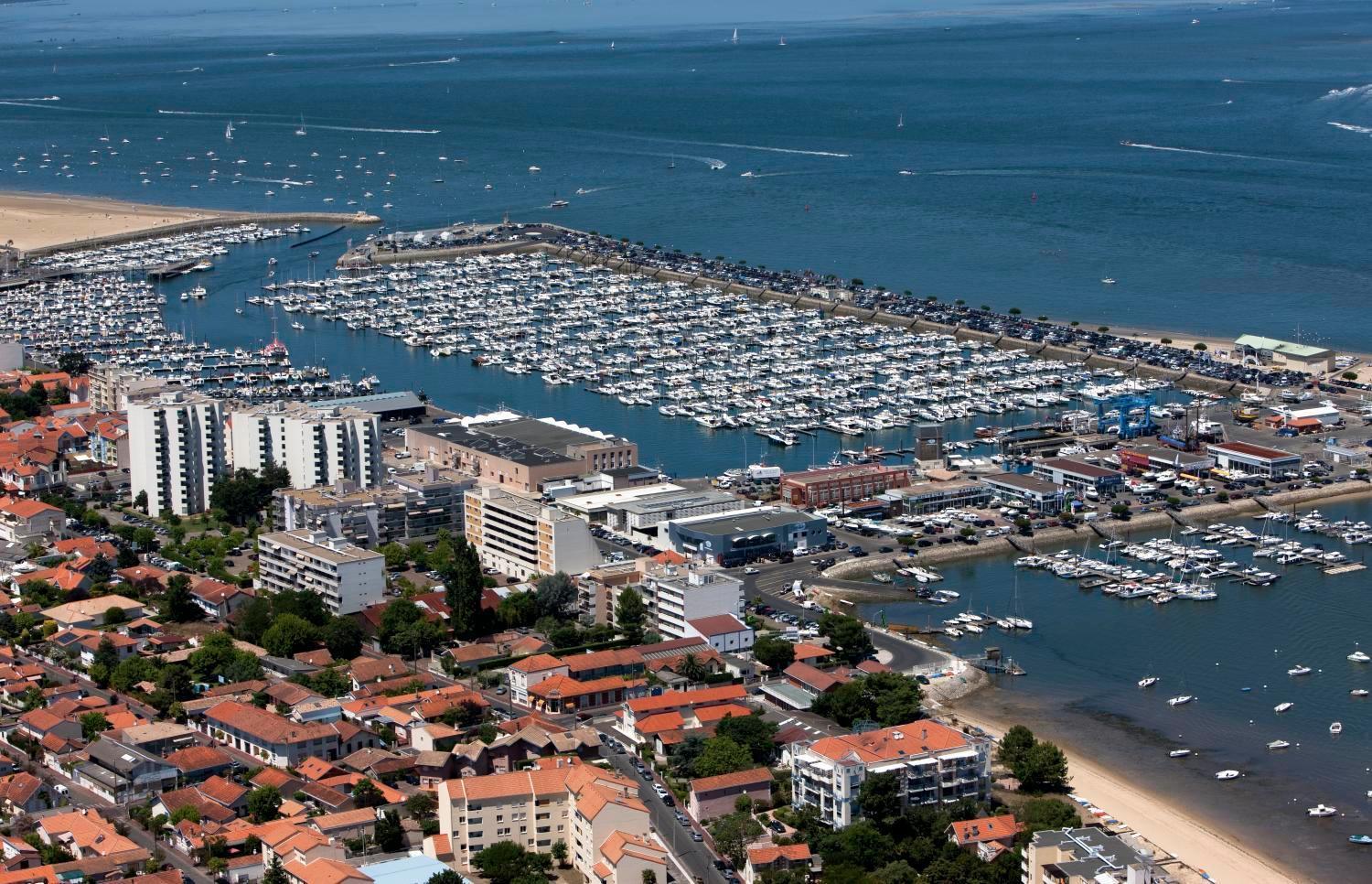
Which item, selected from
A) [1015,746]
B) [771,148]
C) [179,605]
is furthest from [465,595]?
[771,148]

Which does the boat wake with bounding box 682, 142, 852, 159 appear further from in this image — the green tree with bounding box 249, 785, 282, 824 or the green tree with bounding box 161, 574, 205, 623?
the green tree with bounding box 249, 785, 282, 824

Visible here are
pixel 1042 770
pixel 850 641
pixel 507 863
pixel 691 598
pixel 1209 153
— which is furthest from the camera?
pixel 1209 153

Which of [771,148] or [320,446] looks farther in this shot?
[771,148]

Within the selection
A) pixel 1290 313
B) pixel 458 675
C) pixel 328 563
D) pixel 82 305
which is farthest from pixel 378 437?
pixel 1290 313

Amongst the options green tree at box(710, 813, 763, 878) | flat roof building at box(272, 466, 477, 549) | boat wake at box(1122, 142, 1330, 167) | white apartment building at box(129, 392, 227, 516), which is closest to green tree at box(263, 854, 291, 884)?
green tree at box(710, 813, 763, 878)

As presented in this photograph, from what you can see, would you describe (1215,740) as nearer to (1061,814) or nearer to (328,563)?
(1061,814)

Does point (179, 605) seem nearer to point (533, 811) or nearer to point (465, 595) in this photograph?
point (465, 595)

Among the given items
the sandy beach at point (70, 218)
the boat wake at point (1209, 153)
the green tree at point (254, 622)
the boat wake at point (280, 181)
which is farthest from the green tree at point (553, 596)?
the boat wake at point (1209, 153)
